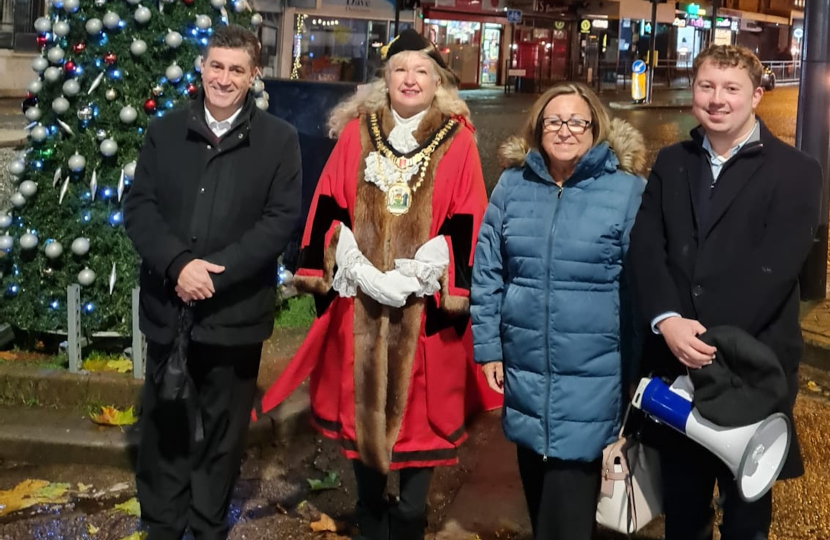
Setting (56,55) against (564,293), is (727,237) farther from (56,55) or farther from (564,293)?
(56,55)

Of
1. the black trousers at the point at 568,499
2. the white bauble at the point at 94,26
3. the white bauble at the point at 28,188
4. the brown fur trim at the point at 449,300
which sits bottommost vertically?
the black trousers at the point at 568,499

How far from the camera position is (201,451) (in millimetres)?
3729

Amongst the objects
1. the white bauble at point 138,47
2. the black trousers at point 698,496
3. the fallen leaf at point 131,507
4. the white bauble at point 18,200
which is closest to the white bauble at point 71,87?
the white bauble at point 138,47

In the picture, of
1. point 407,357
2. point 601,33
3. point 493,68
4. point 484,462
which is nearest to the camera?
point 407,357

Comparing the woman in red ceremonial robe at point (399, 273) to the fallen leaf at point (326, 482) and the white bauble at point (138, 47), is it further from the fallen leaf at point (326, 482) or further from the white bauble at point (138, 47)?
the white bauble at point (138, 47)

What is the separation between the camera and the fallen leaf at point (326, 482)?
15.2ft

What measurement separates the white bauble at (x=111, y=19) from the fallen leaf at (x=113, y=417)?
2075mm

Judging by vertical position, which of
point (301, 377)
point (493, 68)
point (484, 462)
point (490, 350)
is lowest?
point (484, 462)

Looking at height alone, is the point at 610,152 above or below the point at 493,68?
below

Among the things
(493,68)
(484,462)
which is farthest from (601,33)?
(484,462)

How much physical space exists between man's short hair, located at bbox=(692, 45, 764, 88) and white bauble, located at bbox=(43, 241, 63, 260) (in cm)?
371

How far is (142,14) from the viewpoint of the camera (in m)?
5.09

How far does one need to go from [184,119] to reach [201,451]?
1.29 meters

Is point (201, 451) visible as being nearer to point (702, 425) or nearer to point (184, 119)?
point (184, 119)
